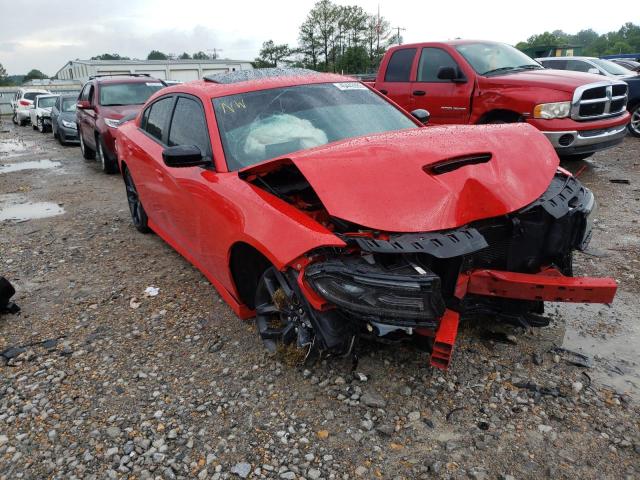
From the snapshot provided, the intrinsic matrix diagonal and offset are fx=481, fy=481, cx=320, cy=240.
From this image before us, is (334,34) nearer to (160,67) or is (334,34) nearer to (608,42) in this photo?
(160,67)

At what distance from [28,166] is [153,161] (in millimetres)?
8720

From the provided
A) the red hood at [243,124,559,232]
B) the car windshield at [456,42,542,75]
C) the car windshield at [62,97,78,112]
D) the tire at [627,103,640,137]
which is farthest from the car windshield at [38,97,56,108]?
the red hood at [243,124,559,232]

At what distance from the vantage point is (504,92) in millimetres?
6703

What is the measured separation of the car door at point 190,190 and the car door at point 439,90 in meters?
4.68

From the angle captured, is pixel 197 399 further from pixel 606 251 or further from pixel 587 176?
pixel 587 176

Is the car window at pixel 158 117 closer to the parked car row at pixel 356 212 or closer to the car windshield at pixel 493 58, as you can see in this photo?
the parked car row at pixel 356 212

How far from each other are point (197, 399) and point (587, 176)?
272 inches

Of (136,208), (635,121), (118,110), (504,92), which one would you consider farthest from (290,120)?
(635,121)

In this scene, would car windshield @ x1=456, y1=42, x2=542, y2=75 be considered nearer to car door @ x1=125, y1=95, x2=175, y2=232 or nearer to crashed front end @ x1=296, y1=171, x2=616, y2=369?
car door @ x1=125, y1=95, x2=175, y2=232

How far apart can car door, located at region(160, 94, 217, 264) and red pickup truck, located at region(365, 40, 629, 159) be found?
469 cm

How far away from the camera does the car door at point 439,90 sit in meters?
7.22

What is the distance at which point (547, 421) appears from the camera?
92.4 inches

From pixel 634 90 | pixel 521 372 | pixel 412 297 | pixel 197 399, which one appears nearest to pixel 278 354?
pixel 197 399

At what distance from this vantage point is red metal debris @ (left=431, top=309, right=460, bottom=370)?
2307 mm
